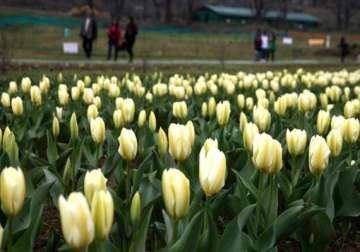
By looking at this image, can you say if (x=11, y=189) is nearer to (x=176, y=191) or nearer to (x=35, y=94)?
(x=176, y=191)

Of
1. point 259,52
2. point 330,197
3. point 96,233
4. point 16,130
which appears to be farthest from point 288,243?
point 259,52

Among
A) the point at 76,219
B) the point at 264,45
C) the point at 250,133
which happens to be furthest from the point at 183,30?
the point at 76,219

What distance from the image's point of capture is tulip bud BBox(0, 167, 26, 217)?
1841mm

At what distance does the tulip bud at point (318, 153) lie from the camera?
279cm

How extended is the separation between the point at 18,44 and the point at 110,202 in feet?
98.0

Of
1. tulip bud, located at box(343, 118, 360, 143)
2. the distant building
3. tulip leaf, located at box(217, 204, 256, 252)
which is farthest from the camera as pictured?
the distant building

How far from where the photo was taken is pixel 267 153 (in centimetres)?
254

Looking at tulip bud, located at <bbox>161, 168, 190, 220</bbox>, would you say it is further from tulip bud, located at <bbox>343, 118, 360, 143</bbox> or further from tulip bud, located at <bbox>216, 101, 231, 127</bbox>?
tulip bud, located at <bbox>216, 101, 231, 127</bbox>

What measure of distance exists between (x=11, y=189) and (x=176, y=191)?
58 centimetres

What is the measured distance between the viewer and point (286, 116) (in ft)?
18.1

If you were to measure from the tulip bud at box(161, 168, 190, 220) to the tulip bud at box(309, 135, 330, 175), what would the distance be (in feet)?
3.42

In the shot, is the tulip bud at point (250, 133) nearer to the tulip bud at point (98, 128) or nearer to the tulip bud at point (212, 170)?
the tulip bud at point (98, 128)

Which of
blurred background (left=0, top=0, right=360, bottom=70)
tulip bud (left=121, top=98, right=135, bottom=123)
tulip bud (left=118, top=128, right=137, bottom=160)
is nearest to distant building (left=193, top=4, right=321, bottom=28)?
blurred background (left=0, top=0, right=360, bottom=70)

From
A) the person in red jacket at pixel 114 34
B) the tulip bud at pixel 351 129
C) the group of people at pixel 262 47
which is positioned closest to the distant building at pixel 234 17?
the group of people at pixel 262 47
